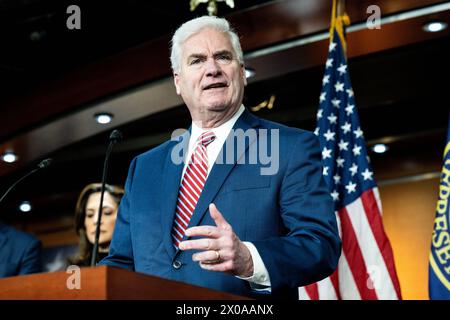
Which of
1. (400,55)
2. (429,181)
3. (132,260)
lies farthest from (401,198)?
(132,260)

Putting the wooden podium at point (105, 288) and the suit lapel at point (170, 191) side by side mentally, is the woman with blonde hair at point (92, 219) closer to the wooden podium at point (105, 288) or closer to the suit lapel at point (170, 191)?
the suit lapel at point (170, 191)

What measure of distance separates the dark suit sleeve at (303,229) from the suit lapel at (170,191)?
0.99ft

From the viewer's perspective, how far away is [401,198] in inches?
283

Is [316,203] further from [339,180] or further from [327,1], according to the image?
[327,1]

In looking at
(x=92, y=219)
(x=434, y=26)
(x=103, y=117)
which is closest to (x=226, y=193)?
(x=92, y=219)

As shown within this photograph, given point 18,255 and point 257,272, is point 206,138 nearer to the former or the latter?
point 257,272

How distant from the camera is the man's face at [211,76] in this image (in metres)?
2.30

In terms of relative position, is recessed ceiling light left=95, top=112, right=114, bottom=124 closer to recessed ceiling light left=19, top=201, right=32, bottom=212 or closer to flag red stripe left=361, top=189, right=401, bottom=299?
flag red stripe left=361, top=189, right=401, bottom=299

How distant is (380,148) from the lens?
7328mm

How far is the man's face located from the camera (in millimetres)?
2303

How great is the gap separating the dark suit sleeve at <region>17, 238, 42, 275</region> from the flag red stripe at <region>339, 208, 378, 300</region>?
75.6 inches

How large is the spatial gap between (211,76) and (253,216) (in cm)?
47

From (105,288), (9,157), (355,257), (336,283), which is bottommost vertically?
(105,288)

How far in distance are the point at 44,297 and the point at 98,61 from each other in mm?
4648
